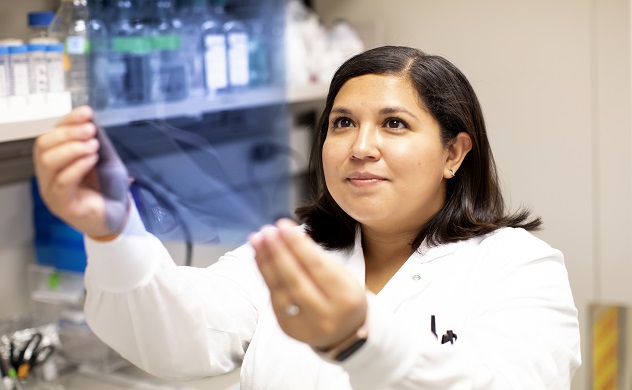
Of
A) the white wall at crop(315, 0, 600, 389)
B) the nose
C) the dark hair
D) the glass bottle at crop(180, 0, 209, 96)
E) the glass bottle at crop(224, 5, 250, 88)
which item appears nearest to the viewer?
the nose

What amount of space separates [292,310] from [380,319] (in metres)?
0.11

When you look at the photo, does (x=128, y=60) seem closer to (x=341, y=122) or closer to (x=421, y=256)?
(x=341, y=122)

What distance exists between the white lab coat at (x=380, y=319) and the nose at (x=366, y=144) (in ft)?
0.87


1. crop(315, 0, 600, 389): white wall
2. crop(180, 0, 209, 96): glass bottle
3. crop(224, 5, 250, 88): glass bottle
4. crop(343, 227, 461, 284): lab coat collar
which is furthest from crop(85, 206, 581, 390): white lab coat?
crop(315, 0, 600, 389): white wall

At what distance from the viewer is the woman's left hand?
756 mm

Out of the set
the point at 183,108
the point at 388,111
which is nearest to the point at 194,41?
the point at 183,108

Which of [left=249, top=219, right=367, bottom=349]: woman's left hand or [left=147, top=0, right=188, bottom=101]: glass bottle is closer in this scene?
[left=249, top=219, right=367, bottom=349]: woman's left hand

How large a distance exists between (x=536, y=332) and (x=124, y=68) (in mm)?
843

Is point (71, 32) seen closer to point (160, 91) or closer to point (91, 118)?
point (160, 91)

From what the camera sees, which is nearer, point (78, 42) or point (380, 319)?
point (380, 319)

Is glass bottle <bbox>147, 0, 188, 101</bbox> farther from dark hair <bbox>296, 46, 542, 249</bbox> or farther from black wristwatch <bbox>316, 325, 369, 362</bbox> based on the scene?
black wristwatch <bbox>316, 325, 369, 362</bbox>

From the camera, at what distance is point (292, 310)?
0.77 metres

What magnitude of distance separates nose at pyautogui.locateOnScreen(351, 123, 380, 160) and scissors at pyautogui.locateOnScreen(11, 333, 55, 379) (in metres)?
0.97

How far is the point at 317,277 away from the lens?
76cm
